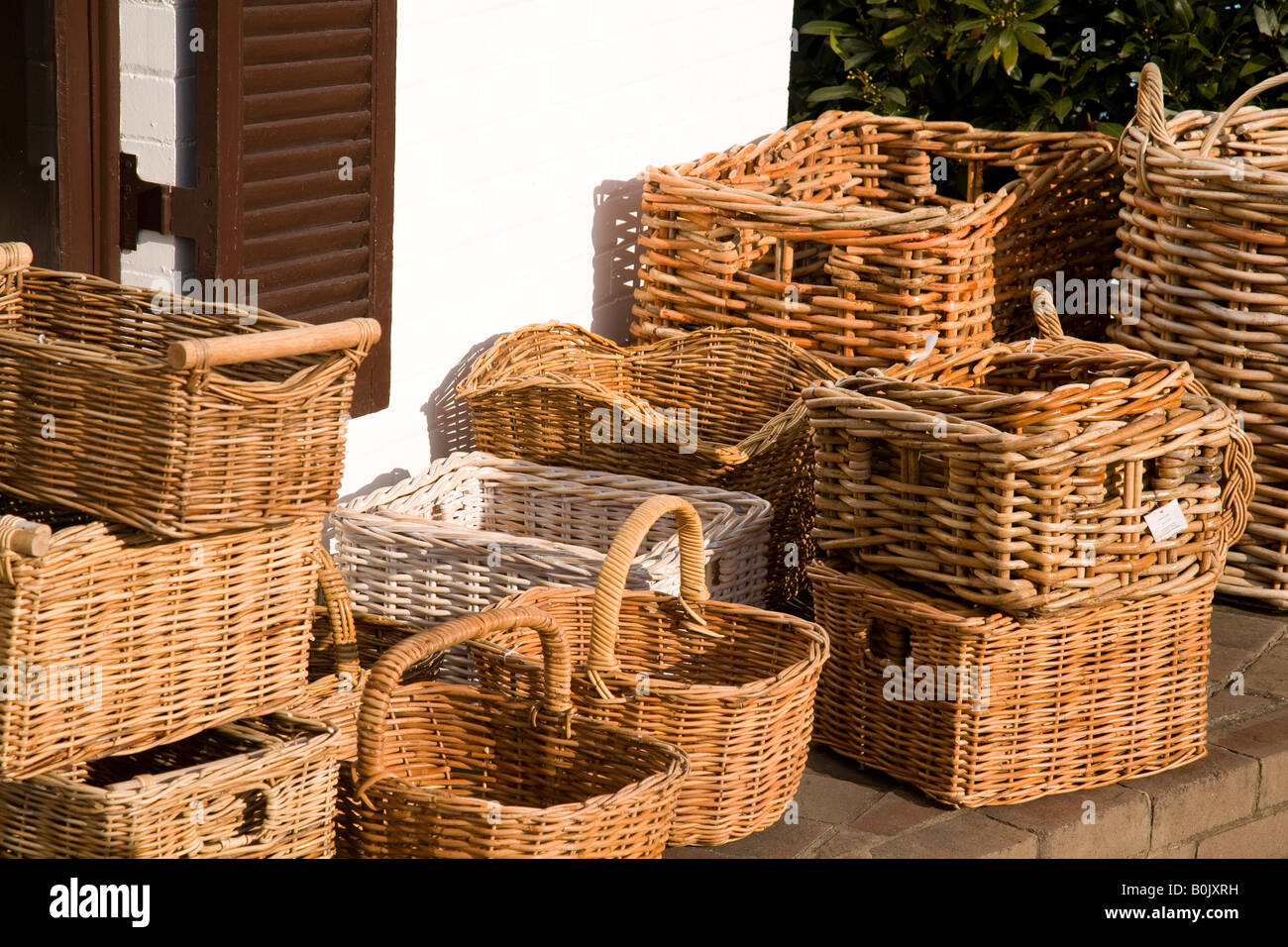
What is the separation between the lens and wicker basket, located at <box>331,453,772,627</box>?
11.1 ft

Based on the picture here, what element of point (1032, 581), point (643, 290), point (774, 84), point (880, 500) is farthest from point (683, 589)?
point (774, 84)

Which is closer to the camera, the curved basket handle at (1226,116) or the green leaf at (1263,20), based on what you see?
the curved basket handle at (1226,116)

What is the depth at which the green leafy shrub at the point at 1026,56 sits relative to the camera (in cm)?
543

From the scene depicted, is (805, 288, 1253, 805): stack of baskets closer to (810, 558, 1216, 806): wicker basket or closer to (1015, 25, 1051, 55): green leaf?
(810, 558, 1216, 806): wicker basket

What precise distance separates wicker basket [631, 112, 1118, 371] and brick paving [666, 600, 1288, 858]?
1119 millimetres

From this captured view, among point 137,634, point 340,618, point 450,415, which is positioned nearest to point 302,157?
point 450,415

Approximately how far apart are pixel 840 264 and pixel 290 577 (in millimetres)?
1836

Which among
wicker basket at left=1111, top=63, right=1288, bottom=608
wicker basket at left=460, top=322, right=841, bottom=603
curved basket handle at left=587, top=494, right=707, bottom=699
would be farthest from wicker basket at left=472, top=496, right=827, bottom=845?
wicker basket at left=1111, top=63, right=1288, bottom=608

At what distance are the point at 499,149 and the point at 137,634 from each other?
2100 mm

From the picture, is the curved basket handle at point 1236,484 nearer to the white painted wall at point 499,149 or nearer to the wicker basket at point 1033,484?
the wicker basket at point 1033,484

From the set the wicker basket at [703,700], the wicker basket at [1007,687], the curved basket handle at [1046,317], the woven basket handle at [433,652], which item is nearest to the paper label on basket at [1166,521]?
the wicker basket at [1007,687]

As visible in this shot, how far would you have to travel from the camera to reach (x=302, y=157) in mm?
3564

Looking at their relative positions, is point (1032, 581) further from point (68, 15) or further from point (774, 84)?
point (774, 84)

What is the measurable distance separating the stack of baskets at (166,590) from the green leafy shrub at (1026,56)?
11.8 feet
